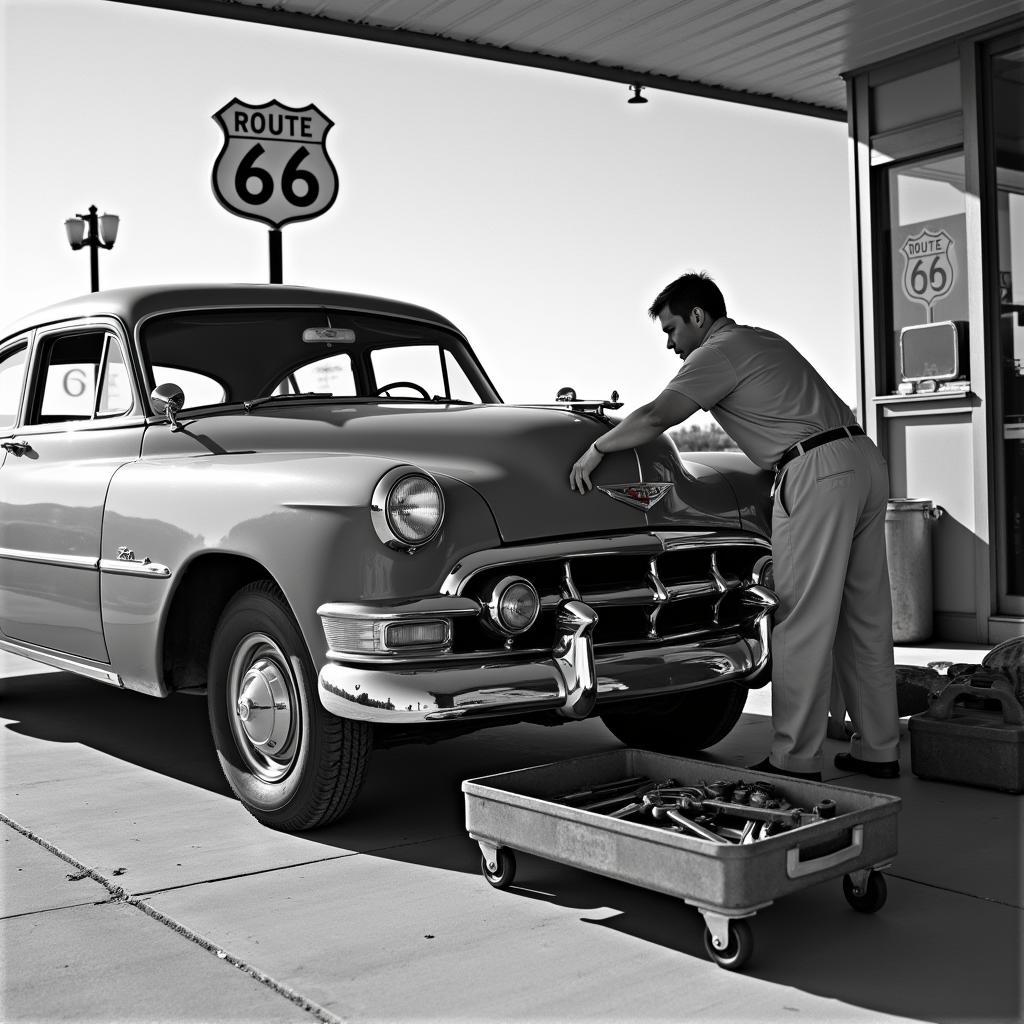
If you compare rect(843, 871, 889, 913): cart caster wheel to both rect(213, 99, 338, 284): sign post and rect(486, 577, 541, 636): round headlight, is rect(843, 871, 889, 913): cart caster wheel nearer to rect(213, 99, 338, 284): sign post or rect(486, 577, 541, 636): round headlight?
rect(486, 577, 541, 636): round headlight

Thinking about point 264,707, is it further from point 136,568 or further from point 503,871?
point 503,871

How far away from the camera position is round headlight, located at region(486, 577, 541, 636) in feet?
12.4

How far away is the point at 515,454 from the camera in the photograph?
416cm

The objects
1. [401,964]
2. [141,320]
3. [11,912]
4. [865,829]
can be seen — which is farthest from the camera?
[141,320]

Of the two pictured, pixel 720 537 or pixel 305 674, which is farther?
pixel 720 537

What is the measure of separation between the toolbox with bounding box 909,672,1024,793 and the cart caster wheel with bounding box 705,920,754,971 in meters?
1.83

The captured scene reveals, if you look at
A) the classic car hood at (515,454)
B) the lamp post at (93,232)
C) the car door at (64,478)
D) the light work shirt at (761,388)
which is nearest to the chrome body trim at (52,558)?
the car door at (64,478)

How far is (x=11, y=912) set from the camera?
3.34 metres

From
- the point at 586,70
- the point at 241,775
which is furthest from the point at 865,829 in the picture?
the point at 586,70

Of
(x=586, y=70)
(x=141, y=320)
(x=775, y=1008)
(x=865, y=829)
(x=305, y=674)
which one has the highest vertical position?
(x=586, y=70)

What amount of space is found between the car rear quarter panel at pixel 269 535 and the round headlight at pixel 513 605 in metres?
0.14

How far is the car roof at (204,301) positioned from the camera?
5.31m

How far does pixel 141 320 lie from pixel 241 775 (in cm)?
199

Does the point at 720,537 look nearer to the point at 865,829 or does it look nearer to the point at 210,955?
the point at 865,829
